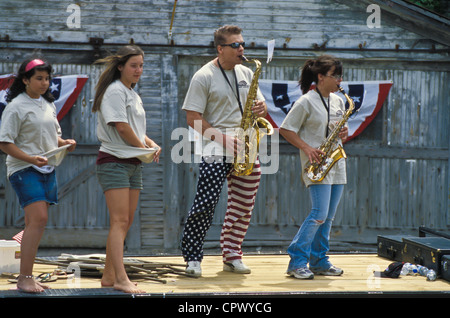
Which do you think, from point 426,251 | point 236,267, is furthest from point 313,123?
point 426,251

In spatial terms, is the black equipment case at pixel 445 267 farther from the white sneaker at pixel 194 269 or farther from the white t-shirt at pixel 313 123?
the white sneaker at pixel 194 269

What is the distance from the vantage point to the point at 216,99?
5.73 meters

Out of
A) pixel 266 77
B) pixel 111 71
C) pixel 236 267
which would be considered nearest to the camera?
pixel 111 71

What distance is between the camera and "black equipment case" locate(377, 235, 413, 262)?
6.71m

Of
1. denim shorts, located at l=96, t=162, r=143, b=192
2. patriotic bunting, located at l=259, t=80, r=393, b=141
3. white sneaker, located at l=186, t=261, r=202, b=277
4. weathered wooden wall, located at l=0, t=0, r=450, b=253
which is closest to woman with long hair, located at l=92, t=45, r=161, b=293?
denim shorts, located at l=96, t=162, r=143, b=192

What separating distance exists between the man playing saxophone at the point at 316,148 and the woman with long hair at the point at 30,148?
1991mm

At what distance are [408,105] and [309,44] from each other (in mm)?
1952

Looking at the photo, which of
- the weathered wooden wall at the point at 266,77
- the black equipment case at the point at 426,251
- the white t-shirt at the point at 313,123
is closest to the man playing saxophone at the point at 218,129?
the white t-shirt at the point at 313,123

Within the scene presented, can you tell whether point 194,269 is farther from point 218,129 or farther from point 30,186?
point 30,186

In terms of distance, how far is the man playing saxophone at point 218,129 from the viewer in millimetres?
5648

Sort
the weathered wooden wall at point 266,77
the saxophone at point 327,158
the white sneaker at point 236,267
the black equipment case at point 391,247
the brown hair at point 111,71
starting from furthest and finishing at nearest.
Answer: the weathered wooden wall at point 266,77 → the black equipment case at point 391,247 → the white sneaker at point 236,267 → the saxophone at point 327,158 → the brown hair at point 111,71

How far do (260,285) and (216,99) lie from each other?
62.6 inches

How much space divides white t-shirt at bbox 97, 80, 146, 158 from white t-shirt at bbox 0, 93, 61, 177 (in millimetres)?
411

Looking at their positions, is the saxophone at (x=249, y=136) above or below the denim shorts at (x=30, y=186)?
above
